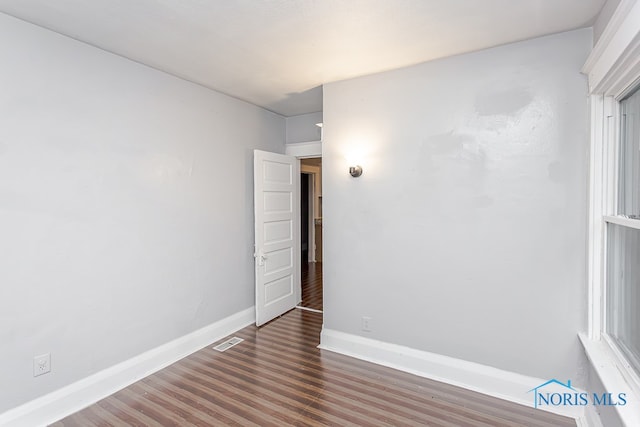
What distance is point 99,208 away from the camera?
7.84ft

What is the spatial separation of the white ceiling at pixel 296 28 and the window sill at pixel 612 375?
6.67 feet

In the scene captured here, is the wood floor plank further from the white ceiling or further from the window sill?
the white ceiling

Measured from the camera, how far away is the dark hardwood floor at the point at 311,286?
14.6 feet

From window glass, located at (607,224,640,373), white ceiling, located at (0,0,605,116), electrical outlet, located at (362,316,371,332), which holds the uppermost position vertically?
white ceiling, located at (0,0,605,116)

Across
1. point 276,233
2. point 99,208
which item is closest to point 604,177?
point 276,233

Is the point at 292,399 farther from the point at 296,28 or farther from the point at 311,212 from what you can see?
the point at 311,212

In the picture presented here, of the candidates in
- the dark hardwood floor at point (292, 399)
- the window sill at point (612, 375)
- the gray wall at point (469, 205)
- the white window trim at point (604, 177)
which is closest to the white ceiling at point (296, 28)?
the gray wall at point (469, 205)

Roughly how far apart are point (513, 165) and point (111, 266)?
3.16 metres

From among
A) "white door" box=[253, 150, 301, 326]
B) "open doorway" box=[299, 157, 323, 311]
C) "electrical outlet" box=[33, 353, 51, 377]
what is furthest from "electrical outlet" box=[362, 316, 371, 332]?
"open doorway" box=[299, 157, 323, 311]

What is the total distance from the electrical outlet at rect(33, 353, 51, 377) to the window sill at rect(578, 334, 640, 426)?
125 inches

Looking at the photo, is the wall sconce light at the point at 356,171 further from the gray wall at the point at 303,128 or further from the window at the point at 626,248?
the window at the point at 626,248

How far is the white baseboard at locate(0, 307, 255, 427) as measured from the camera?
2012 millimetres

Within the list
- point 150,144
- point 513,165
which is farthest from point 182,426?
point 513,165

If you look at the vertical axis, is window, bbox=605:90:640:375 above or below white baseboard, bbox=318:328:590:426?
above
